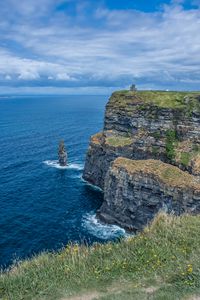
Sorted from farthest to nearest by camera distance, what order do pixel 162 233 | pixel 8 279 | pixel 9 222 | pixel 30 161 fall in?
1. pixel 30 161
2. pixel 9 222
3. pixel 162 233
4. pixel 8 279

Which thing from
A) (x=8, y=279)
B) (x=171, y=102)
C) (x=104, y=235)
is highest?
(x=171, y=102)

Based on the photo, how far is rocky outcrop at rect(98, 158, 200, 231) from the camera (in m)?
66.7

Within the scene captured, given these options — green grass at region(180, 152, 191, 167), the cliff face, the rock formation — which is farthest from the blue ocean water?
green grass at region(180, 152, 191, 167)

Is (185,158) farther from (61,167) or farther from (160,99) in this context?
(61,167)

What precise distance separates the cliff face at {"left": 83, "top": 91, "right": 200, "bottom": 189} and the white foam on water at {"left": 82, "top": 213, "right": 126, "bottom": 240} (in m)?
21.5

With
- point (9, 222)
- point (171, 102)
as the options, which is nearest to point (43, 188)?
point (9, 222)

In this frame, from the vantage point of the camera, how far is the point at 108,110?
10331 centimetres

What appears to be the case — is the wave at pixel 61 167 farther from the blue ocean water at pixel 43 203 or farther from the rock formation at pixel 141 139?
the rock formation at pixel 141 139

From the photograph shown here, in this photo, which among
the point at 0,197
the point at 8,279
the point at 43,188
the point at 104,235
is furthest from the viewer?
the point at 43,188

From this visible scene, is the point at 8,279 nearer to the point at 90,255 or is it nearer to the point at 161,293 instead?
the point at 90,255

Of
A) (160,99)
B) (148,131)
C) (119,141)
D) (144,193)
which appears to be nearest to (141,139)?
(148,131)

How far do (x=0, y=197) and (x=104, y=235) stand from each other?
34255mm

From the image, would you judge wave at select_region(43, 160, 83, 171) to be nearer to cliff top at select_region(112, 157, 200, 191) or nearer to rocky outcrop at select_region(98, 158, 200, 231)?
rocky outcrop at select_region(98, 158, 200, 231)

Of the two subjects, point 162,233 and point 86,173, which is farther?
point 86,173
